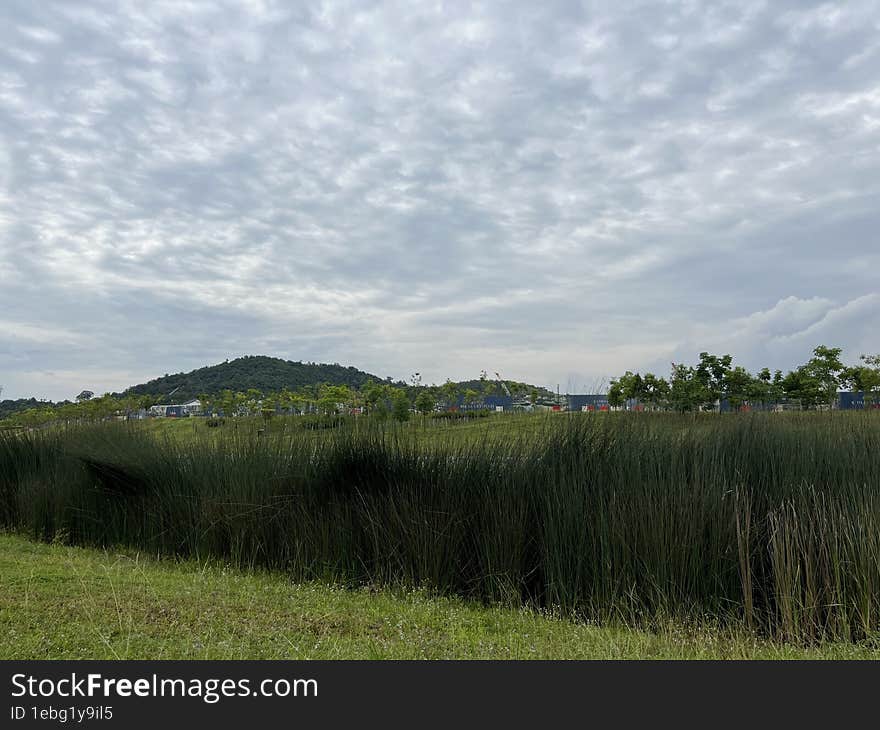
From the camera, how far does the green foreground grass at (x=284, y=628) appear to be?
4.09 meters

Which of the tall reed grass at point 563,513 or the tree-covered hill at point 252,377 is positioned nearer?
the tall reed grass at point 563,513

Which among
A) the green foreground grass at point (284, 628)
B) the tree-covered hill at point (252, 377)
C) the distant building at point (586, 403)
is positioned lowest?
the green foreground grass at point (284, 628)

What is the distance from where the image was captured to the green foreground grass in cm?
409

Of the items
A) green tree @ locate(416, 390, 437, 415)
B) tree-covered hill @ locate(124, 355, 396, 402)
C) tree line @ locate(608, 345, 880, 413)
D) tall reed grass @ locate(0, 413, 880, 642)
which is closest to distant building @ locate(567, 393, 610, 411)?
tall reed grass @ locate(0, 413, 880, 642)

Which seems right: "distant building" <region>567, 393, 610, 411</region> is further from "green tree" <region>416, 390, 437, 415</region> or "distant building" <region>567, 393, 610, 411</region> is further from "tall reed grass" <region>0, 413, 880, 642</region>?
"green tree" <region>416, 390, 437, 415</region>

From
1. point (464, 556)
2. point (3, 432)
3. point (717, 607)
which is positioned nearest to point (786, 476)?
point (717, 607)

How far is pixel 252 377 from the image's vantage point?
170 ft

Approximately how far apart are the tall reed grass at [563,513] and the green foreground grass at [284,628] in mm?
463

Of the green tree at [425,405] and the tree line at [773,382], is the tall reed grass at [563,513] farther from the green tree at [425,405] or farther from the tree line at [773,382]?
the tree line at [773,382]

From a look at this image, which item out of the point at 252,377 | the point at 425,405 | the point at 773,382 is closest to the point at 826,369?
the point at 773,382

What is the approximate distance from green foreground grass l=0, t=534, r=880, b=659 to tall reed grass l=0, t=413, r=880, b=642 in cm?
46

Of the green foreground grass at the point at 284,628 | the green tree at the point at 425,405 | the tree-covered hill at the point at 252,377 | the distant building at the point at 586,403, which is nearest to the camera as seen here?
the green foreground grass at the point at 284,628

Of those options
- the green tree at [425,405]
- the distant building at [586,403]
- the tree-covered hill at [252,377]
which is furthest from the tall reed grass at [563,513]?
the tree-covered hill at [252,377]

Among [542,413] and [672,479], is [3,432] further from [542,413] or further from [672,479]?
[672,479]
